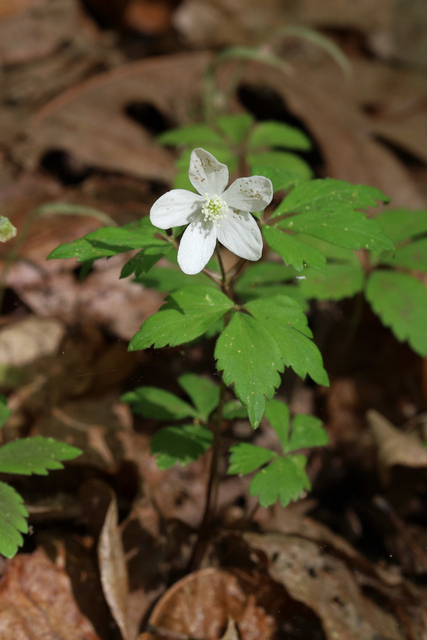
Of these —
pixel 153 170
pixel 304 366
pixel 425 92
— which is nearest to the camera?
pixel 304 366

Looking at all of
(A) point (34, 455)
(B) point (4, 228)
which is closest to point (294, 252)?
(B) point (4, 228)

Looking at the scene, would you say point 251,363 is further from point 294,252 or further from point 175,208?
point 175,208

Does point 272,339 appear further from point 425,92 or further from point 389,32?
point 389,32

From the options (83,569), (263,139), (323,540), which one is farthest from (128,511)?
(263,139)

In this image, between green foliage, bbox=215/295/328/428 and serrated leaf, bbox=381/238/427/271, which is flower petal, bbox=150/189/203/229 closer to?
green foliage, bbox=215/295/328/428

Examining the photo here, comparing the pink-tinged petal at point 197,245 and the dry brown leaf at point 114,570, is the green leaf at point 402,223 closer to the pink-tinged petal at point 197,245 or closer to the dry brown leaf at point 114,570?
the pink-tinged petal at point 197,245

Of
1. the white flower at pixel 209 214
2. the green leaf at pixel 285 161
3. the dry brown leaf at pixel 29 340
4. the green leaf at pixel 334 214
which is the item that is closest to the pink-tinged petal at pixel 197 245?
the white flower at pixel 209 214
